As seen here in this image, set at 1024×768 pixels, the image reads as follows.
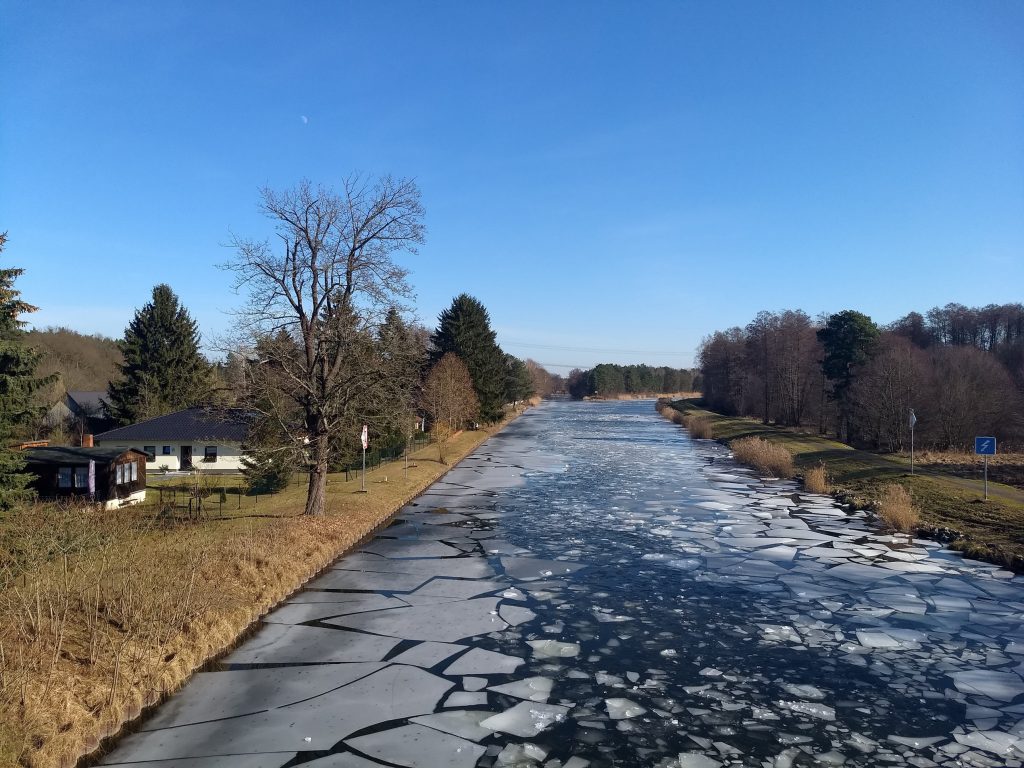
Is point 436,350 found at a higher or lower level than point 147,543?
higher

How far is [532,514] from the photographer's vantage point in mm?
20375

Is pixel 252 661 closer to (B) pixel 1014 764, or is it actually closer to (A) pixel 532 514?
(B) pixel 1014 764

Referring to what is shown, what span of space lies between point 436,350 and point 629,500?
31.4m

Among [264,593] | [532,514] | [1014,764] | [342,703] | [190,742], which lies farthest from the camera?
[532,514]

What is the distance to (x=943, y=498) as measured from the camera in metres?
20.1

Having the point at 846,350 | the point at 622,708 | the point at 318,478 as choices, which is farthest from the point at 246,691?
the point at 846,350

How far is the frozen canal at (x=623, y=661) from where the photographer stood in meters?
6.82

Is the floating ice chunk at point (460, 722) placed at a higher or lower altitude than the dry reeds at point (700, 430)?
lower

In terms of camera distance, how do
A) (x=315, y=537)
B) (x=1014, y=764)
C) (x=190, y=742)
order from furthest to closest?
(x=315, y=537) < (x=190, y=742) < (x=1014, y=764)

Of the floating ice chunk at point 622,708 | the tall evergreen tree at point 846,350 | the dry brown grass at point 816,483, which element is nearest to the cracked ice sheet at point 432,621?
the floating ice chunk at point 622,708

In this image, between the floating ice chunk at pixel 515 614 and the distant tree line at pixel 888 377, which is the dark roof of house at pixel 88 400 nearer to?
the floating ice chunk at pixel 515 614

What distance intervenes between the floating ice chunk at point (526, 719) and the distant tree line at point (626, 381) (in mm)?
136243

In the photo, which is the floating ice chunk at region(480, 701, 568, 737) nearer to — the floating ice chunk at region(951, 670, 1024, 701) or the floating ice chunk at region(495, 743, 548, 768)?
the floating ice chunk at region(495, 743, 548, 768)

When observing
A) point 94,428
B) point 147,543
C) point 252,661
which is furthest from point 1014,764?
point 94,428
